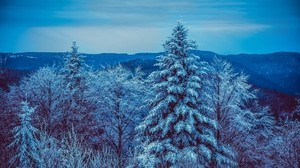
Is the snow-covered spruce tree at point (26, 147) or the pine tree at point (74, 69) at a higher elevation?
the pine tree at point (74, 69)

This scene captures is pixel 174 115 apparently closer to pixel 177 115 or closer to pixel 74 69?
pixel 177 115

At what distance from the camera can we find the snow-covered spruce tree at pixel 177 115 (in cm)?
1711

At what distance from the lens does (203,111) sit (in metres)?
18.4

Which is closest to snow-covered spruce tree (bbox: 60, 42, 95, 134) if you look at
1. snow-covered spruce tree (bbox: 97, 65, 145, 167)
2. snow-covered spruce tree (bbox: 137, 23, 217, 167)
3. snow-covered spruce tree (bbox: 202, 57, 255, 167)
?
snow-covered spruce tree (bbox: 97, 65, 145, 167)

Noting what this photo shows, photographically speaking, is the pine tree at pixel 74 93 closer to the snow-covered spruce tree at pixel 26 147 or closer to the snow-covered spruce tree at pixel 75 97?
the snow-covered spruce tree at pixel 75 97

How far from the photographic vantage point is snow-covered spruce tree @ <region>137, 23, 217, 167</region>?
56.1ft

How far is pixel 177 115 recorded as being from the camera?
17.6m

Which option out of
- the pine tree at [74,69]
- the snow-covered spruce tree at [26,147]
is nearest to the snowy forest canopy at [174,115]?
the snow-covered spruce tree at [26,147]

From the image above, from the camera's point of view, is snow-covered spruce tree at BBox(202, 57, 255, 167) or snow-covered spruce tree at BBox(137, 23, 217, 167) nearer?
snow-covered spruce tree at BBox(137, 23, 217, 167)

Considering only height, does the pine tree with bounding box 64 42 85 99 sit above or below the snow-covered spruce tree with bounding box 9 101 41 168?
above

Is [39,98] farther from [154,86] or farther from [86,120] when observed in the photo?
[154,86]

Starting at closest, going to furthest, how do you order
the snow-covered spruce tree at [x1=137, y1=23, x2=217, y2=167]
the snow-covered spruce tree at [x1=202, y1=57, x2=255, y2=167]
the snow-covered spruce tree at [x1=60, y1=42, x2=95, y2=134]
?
the snow-covered spruce tree at [x1=137, y1=23, x2=217, y2=167], the snow-covered spruce tree at [x1=202, y1=57, x2=255, y2=167], the snow-covered spruce tree at [x1=60, y1=42, x2=95, y2=134]

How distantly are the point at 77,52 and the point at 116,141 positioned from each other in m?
11.6

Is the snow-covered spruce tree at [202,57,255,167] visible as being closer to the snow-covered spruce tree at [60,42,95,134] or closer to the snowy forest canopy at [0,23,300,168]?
the snowy forest canopy at [0,23,300,168]
